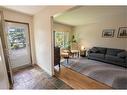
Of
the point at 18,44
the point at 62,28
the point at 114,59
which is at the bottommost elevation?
the point at 114,59

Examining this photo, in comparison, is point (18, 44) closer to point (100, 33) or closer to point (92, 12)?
point (92, 12)

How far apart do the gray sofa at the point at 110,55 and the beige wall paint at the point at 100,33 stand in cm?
34

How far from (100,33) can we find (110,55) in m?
1.47

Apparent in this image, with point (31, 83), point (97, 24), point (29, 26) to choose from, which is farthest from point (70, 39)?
point (31, 83)

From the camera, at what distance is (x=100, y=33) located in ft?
16.3

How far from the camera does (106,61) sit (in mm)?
4148

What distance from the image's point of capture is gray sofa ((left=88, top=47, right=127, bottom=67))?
3.65 m

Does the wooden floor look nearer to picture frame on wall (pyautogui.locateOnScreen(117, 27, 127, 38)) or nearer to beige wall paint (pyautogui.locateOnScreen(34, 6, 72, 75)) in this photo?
beige wall paint (pyautogui.locateOnScreen(34, 6, 72, 75))

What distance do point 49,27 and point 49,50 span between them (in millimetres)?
706

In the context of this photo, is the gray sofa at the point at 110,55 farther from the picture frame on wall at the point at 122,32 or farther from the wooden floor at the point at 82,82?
the wooden floor at the point at 82,82

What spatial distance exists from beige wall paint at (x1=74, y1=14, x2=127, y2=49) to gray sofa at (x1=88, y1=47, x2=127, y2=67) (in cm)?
34

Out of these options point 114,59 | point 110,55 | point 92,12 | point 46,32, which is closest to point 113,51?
point 110,55
